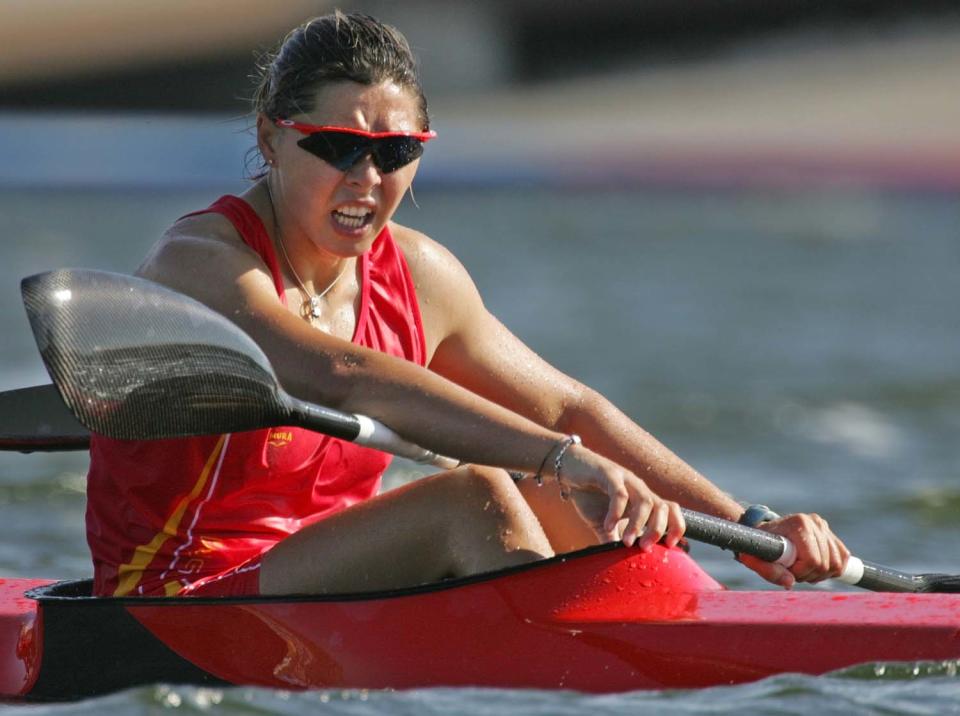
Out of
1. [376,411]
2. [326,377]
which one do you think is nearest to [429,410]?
[376,411]

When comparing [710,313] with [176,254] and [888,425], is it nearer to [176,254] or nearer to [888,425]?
[888,425]

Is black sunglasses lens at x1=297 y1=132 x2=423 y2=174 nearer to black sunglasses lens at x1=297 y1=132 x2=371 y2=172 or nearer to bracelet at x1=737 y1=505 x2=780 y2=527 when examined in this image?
black sunglasses lens at x1=297 y1=132 x2=371 y2=172

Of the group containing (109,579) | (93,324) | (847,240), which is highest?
(93,324)

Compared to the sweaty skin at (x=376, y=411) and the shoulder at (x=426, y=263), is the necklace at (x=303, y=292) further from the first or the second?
the shoulder at (x=426, y=263)

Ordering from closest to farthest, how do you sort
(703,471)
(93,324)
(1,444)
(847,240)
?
(93,324) → (1,444) → (703,471) → (847,240)

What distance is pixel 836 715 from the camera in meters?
3.33

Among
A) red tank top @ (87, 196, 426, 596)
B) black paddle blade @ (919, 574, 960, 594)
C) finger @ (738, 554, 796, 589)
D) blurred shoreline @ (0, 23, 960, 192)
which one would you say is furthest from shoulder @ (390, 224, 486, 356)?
blurred shoreline @ (0, 23, 960, 192)

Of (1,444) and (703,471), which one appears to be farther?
(703,471)

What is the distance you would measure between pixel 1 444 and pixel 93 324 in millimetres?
897

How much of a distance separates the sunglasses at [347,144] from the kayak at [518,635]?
847 millimetres

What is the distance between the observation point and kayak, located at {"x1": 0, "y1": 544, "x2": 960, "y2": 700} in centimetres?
334

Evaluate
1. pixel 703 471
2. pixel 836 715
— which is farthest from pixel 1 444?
pixel 703 471

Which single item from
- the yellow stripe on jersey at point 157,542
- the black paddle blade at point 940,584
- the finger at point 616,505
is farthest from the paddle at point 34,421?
the black paddle blade at point 940,584

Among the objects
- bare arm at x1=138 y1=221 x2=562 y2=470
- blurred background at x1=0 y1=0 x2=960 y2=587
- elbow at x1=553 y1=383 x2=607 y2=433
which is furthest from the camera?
blurred background at x1=0 y1=0 x2=960 y2=587
